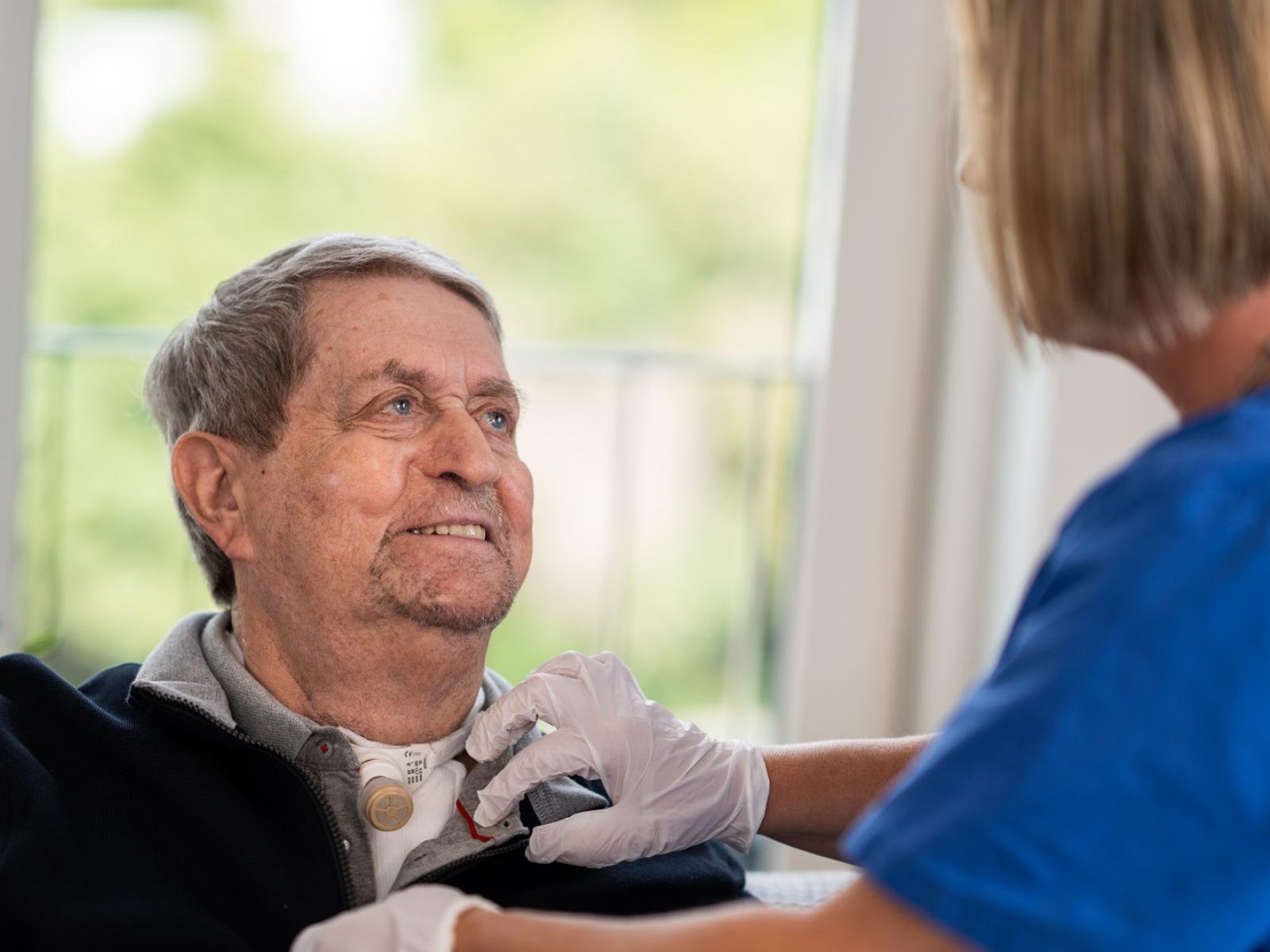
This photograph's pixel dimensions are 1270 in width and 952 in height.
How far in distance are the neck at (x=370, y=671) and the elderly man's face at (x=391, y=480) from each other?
0.02m

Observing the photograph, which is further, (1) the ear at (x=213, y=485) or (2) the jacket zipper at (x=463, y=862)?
(1) the ear at (x=213, y=485)

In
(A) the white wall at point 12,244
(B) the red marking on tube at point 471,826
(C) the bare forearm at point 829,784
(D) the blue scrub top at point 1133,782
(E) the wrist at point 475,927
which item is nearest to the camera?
(D) the blue scrub top at point 1133,782

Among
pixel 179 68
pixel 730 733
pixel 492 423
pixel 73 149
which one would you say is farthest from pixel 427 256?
pixel 73 149

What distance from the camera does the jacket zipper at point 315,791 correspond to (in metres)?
1.31

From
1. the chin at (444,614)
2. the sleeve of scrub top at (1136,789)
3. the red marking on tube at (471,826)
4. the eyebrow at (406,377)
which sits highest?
the eyebrow at (406,377)

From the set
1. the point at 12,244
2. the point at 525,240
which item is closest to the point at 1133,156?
the point at 12,244

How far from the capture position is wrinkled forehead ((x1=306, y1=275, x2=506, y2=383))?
5.02 ft

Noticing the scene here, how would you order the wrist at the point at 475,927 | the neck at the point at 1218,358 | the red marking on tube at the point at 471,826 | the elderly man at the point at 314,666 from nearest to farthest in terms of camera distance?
the neck at the point at 1218,358
the wrist at the point at 475,927
the elderly man at the point at 314,666
the red marking on tube at the point at 471,826

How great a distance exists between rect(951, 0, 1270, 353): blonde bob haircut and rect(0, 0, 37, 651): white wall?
186 cm

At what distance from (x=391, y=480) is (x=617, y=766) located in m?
0.40

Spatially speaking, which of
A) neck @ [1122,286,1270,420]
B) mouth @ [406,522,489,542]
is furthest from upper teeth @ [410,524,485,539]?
neck @ [1122,286,1270,420]

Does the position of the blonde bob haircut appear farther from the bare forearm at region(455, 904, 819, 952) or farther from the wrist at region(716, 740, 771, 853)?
→ the wrist at region(716, 740, 771, 853)

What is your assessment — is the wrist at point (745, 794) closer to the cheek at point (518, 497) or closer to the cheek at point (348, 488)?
the cheek at point (518, 497)

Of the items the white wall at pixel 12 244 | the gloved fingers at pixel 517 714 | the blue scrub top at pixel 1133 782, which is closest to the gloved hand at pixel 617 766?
the gloved fingers at pixel 517 714
